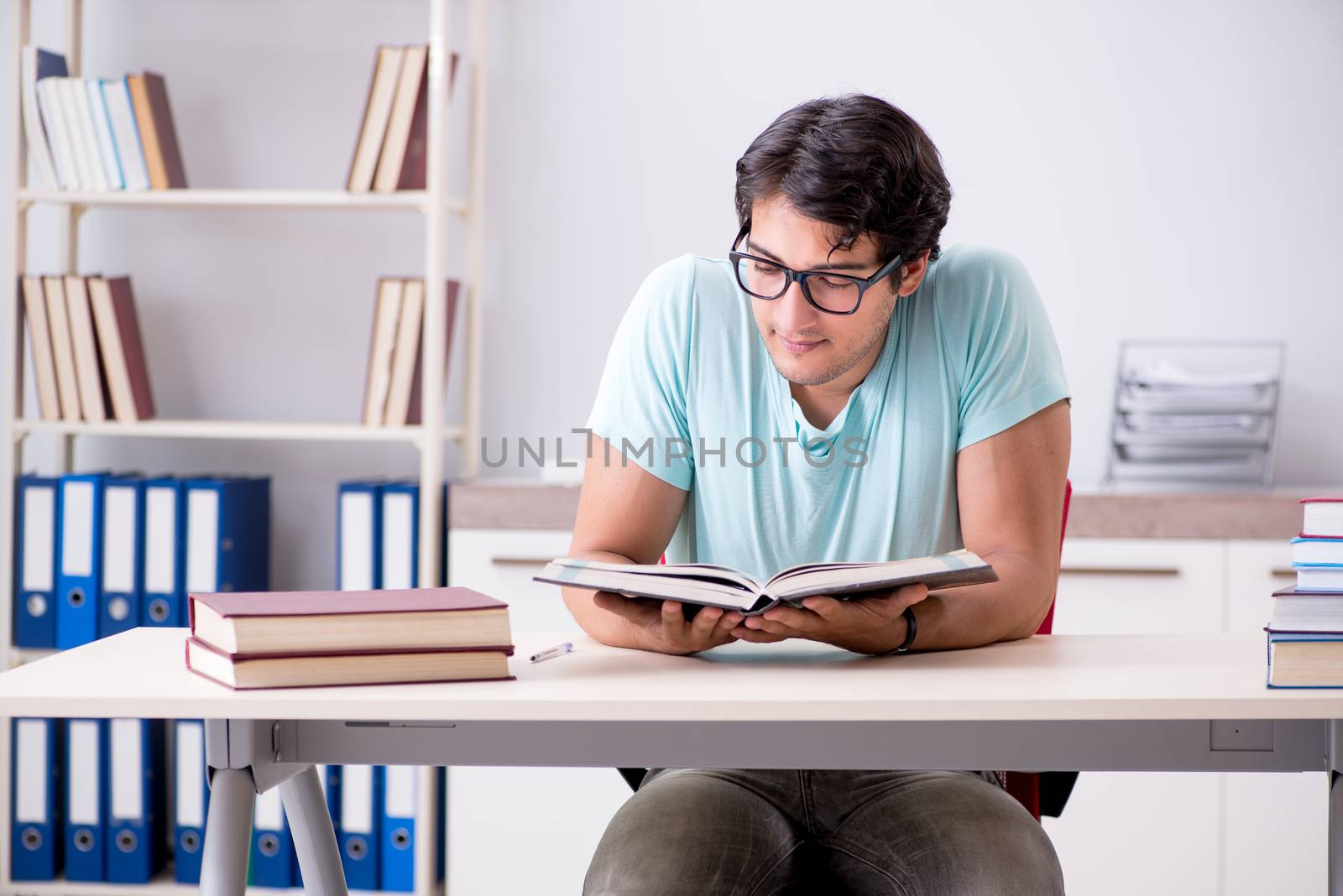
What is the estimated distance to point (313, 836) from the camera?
127 cm

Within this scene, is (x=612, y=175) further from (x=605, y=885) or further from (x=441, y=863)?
(x=605, y=885)

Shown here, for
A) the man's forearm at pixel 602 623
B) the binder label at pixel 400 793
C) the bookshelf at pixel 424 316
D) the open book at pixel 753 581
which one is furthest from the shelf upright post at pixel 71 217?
the open book at pixel 753 581

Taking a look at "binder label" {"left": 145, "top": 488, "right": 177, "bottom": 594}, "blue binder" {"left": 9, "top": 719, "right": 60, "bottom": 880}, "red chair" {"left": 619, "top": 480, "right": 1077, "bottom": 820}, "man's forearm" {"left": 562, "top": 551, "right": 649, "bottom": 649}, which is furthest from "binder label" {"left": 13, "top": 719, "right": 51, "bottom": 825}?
"man's forearm" {"left": 562, "top": 551, "right": 649, "bottom": 649}

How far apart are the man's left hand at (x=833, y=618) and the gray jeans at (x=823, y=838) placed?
22cm

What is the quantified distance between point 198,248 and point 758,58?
1.24 metres

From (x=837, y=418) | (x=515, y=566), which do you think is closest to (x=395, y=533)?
(x=515, y=566)

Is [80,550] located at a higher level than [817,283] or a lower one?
lower

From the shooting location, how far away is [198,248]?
8.82 feet

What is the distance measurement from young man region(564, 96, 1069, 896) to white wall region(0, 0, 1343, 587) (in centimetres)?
118

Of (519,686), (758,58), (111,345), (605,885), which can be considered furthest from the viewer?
(758,58)

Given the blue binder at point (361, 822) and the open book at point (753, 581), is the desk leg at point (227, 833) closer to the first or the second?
the open book at point (753, 581)

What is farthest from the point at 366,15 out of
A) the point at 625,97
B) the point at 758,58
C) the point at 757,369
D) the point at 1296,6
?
the point at 1296,6

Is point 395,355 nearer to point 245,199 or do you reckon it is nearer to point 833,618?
point 245,199

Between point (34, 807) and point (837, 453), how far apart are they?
6.27 ft
